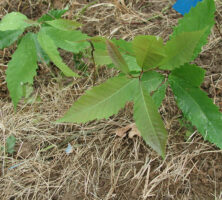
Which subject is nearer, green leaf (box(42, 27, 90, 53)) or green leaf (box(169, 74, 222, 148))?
green leaf (box(169, 74, 222, 148))

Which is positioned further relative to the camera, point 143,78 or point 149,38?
point 143,78

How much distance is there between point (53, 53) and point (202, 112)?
759 mm

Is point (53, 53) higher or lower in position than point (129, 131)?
higher

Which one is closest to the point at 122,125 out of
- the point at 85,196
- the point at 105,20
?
the point at 85,196

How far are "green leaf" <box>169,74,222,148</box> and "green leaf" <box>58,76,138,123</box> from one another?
0.26 metres

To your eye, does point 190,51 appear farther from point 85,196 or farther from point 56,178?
point 56,178

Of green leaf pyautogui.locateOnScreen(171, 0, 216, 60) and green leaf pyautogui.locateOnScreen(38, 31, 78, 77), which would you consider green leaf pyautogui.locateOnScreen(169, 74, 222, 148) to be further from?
green leaf pyautogui.locateOnScreen(38, 31, 78, 77)

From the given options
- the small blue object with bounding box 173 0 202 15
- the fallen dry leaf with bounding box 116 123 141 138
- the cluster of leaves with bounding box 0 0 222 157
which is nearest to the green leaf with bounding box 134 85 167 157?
the cluster of leaves with bounding box 0 0 222 157

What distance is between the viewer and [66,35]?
4.66 ft

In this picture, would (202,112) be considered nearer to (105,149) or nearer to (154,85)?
A: (154,85)

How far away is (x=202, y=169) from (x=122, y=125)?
490mm

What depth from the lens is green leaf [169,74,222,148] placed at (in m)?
1.12

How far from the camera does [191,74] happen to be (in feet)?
3.63

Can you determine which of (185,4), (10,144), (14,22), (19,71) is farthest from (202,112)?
(10,144)
